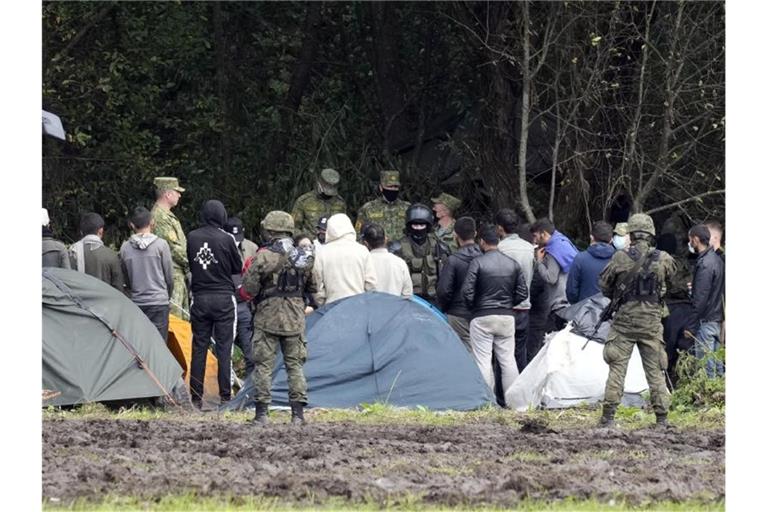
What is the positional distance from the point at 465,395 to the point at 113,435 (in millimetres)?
3704

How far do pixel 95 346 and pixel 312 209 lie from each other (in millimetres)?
4359

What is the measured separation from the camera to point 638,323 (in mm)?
12727

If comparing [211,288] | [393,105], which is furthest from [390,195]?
[393,105]

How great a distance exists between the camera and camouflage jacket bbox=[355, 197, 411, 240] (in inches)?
675

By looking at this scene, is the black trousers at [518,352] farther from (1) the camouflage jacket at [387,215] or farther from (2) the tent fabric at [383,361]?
(1) the camouflage jacket at [387,215]

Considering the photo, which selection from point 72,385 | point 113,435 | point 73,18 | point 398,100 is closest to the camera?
point 113,435

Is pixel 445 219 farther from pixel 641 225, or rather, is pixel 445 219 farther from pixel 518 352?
pixel 641 225

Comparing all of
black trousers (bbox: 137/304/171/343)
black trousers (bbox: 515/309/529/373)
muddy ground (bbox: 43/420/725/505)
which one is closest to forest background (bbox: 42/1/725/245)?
black trousers (bbox: 515/309/529/373)

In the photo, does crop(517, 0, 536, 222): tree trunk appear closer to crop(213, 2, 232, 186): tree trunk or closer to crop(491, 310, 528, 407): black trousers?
crop(491, 310, 528, 407): black trousers

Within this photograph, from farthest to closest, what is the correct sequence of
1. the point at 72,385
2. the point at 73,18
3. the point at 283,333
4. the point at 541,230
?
the point at 73,18 → the point at 541,230 → the point at 72,385 → the point at 283,333

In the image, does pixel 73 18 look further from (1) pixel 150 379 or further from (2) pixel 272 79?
(1) pixel 150 379

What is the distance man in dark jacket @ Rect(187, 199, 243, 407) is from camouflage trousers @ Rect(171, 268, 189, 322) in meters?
1.27

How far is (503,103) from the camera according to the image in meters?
19.9

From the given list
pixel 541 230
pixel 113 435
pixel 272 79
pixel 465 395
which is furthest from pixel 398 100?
pixel 113 435
